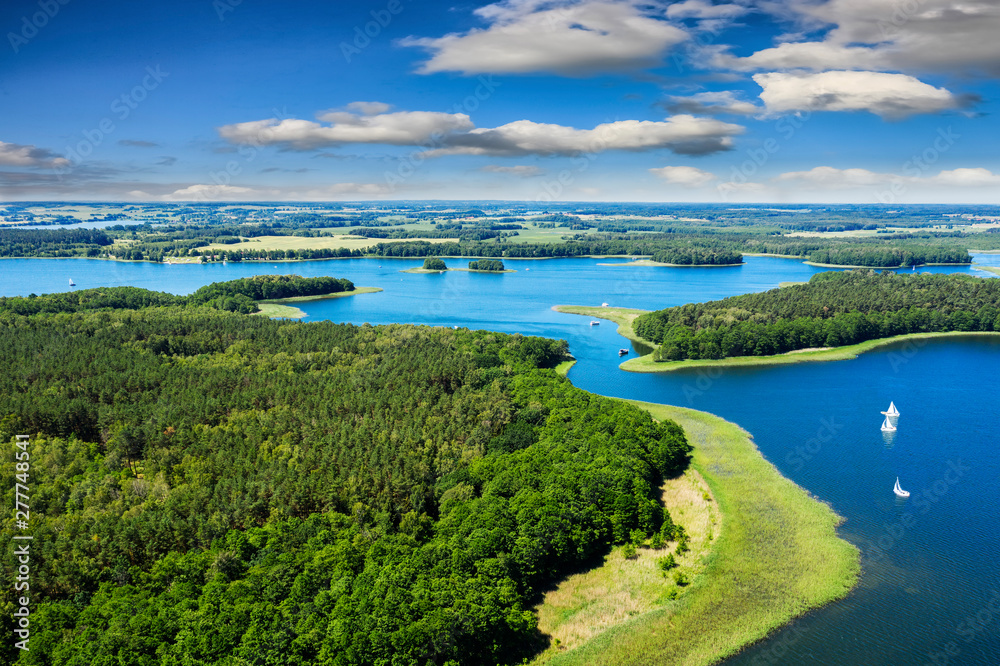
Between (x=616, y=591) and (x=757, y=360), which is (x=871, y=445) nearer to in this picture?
(x=757, y=360)

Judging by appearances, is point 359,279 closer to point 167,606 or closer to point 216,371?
point 216,371

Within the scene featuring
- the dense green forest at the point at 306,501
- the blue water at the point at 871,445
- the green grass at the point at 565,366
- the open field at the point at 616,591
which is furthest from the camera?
the green grass at the point at 565,366

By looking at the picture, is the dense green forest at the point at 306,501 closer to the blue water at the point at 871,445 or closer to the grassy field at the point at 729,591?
the grassy field at the point at 729,591

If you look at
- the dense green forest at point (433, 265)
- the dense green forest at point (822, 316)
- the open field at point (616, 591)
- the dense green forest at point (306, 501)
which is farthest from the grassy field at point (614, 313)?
the dense green forest at point (433, 265)

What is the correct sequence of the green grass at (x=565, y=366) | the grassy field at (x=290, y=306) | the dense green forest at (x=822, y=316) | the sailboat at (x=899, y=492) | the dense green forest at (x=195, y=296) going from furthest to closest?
the grassy field at (x=290, y=306) → the dense green forest at (x=195, y=296) → the dense green forest at (x=822, y=316) → the green grass at (x=565, y=366) → the sailboat at (x=899, y=492)

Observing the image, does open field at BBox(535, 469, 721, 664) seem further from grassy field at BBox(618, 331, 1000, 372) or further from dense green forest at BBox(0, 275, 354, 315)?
dense green forest at BBox(0, 275, 354, 315)

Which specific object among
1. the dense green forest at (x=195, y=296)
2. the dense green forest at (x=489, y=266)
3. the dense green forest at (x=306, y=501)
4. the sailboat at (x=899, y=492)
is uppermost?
the dense green forest at (x=489, y=266)

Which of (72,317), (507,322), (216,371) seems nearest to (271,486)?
(216,371)
